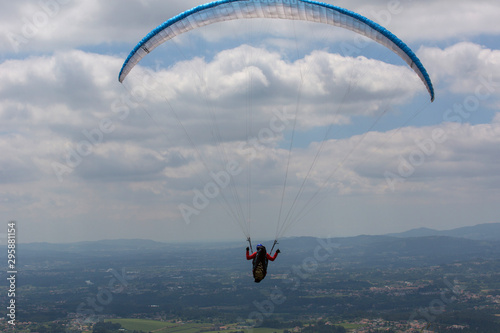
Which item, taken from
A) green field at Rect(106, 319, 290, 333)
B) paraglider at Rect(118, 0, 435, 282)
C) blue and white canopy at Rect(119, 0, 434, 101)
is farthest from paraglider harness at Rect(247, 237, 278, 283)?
green field at Rect(106, 319, 290, 333)

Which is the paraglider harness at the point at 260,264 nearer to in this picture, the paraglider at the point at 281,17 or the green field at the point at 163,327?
the paraglider at the point at 281,17

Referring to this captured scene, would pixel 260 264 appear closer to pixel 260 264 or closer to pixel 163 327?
pixel 260 264

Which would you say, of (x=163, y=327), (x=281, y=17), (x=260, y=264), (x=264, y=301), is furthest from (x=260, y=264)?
(x=264, y=301)

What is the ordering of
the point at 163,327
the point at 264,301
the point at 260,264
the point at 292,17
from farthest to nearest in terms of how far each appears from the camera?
the point at 264,301, the point at 163,327, the point at 292,17, the point at 260,264

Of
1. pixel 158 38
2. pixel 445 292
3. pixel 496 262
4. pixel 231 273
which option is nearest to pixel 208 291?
pixel 231 273

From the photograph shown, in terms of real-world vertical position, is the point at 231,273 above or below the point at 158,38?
below

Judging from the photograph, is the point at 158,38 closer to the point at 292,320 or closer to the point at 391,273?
the point at 292,320

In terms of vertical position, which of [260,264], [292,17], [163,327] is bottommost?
[163,327]
